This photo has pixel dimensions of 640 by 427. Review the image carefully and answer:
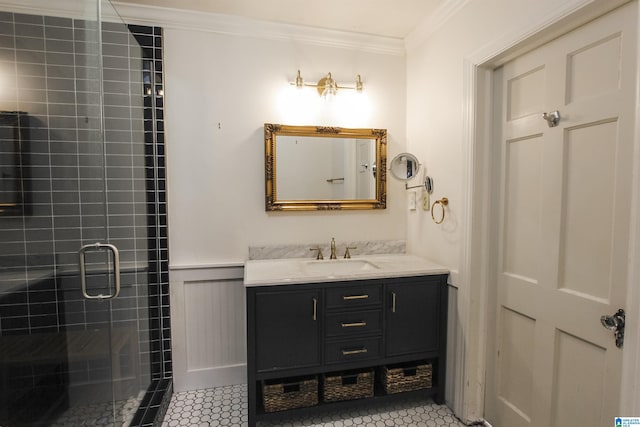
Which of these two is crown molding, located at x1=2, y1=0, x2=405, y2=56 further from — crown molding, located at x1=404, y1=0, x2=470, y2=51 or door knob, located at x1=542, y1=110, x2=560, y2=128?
door knob, located at x1=542, y1=110, x2=560, y2=128

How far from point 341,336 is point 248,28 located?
6.64ft

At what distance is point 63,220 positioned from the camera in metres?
1.67

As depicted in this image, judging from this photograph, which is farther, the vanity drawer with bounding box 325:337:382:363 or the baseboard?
the baseboard

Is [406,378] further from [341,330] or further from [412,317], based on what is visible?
[341,330]

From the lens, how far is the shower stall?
5.14ft

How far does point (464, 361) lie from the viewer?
6.02 feet

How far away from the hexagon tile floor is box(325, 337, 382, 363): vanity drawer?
383 millimetres

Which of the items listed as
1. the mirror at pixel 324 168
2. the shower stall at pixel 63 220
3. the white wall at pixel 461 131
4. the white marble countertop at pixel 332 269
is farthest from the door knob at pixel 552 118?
the shower stall at pixel 63 220

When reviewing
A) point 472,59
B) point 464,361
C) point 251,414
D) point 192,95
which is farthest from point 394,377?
point 192,95

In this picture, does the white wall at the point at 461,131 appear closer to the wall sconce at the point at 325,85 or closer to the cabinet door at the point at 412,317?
the cabinet door at the point at 412,317

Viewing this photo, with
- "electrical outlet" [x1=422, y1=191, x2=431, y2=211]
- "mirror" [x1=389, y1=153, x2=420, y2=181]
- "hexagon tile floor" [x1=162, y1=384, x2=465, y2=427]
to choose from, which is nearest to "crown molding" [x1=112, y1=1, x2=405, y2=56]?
"mirror" [x1=389, y1=153, x2=420, y2=181]

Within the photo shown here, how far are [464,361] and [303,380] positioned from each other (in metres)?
0.92

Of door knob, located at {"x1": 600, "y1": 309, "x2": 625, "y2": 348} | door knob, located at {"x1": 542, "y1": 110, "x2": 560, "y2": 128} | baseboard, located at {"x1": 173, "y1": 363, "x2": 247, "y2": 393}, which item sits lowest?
baseboard, located at {"x1": 173, "y1": 363, "x2": 247, "y2": 393}

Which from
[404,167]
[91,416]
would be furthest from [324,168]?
[91,416]
